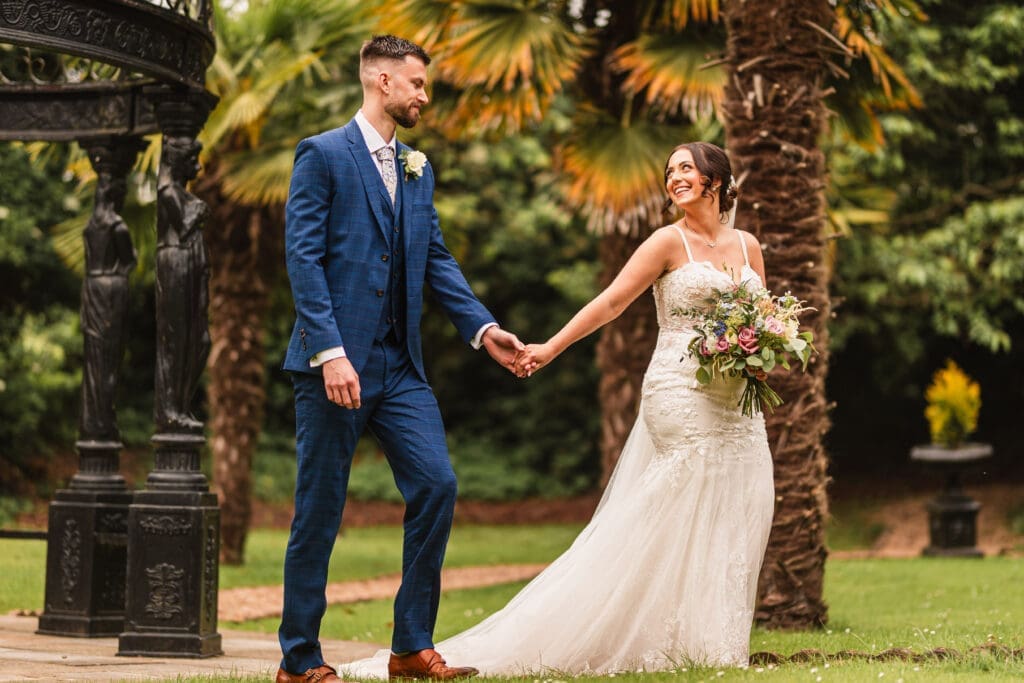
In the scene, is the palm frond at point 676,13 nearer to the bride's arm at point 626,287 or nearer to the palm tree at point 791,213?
the palm tree at point 791,213

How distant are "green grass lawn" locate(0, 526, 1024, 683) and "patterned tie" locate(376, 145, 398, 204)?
1.97 metres

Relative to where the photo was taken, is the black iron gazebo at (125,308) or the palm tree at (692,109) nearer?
the black iron gazebo at (125,308)

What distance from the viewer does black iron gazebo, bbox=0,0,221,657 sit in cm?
654

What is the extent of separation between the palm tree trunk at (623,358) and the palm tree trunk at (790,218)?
3.57m

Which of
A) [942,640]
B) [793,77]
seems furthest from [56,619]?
[793,77]

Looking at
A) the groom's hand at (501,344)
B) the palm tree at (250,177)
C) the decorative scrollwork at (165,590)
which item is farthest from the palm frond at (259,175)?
the groom's hand at (501,344)

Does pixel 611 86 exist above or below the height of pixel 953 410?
above

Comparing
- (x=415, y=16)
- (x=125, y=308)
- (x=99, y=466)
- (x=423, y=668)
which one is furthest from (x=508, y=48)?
(x=423, y=668)

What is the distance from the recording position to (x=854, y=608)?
952cm

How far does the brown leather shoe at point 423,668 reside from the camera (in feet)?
16.2

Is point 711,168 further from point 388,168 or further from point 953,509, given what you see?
point 953,509

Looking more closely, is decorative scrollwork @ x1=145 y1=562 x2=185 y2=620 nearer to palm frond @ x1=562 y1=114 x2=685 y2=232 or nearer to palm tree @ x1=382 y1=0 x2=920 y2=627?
palm tree @ x1=382 y1=0 x2=920 y2=627

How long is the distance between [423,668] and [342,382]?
1194 millimetres

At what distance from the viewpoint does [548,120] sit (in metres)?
19.8
